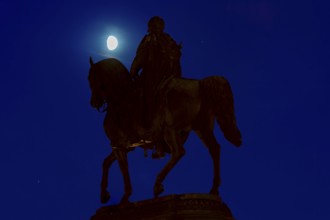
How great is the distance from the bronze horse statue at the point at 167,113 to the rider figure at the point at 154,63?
0.15 m

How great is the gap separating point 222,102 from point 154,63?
1.45m

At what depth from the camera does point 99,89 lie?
10781 millimetres

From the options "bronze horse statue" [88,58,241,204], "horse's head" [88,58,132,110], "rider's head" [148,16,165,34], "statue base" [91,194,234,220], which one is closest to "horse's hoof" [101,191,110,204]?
"bronze horse statue" [88,58,241,204]

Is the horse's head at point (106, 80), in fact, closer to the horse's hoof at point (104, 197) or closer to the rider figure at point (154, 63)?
the rider figure at point (154, 63)

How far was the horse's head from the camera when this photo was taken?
421 inches

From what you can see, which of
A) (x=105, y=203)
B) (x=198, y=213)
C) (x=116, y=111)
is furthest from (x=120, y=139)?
(x=198, y=213)


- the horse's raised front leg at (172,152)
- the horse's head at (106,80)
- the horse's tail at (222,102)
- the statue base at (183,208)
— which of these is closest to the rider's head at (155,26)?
the horse's head at (106,80)

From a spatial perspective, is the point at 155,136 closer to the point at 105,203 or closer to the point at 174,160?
the point at 174,160

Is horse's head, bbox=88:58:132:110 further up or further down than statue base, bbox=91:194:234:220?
further up

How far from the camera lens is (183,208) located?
9.09 meters

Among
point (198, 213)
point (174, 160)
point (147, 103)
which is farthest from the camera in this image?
point (147, 103)

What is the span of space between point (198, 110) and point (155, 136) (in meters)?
0.79

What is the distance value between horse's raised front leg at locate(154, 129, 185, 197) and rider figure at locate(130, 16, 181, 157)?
1.47ft

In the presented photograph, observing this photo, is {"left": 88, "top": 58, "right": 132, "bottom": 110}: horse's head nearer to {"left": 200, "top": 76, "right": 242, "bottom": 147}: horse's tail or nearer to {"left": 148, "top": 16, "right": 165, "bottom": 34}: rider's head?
{"left": 148, "top": 16, "right": 165, "bottom": 34}: rider's head
